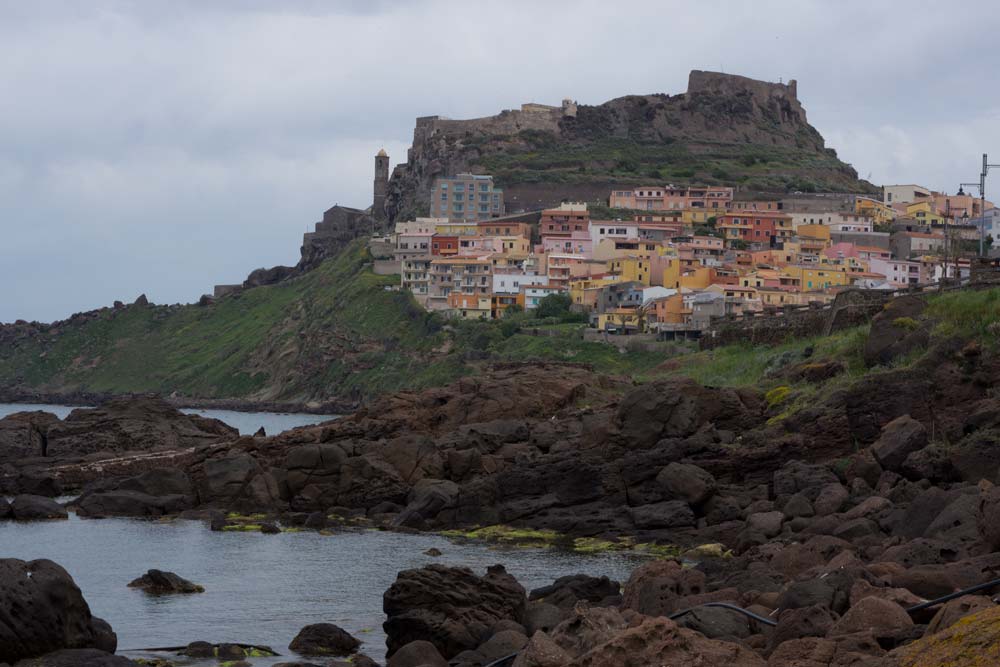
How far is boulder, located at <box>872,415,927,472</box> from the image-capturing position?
3116cm

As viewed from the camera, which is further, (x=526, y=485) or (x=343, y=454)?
(x=343, y=454)

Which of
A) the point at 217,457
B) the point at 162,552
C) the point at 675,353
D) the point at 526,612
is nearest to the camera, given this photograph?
the point at 526,612

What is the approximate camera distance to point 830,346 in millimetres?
44875

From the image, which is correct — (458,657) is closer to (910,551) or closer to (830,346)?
(910,551)

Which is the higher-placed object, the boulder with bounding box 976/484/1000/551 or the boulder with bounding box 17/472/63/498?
the boulder with bounding box 976/484/1000/551

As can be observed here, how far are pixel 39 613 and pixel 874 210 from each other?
12040 centimetres

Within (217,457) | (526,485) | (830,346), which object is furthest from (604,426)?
(217,457)

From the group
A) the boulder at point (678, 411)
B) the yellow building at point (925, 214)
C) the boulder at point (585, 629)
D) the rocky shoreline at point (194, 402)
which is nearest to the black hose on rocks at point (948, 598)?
the boulder at point (585, 629)

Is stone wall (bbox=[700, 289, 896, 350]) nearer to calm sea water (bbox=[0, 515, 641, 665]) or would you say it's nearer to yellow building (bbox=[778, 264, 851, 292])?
calm sea water (bbox=[0, 515, 641, 665])

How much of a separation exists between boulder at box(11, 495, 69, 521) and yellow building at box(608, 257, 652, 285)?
6925 centimetres

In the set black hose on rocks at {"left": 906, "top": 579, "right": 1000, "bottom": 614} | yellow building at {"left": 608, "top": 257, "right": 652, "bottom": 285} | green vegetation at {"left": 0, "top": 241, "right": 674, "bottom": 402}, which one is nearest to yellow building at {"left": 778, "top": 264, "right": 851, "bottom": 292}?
yellow building at {"left": 608, "top": 257, "right": 652, "bottom": 285}

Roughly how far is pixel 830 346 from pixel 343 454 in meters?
14.3

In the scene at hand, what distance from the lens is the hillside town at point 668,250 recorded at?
Result: 9850 centimetres

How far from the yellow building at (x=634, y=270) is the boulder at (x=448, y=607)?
84.3 m
